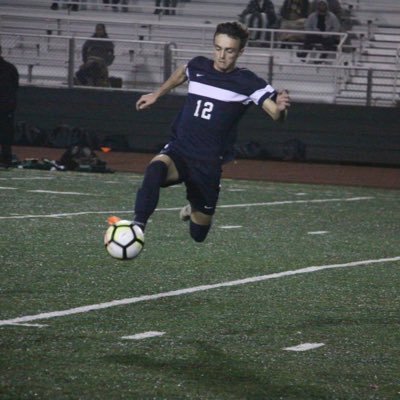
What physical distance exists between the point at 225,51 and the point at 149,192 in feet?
3.61

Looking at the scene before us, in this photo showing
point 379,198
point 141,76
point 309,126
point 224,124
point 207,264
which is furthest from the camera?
point 141,76

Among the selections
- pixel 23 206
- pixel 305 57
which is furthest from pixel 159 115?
pixel 23 206

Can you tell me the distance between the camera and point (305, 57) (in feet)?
79.3

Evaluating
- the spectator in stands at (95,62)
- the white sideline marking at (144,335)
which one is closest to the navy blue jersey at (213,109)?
the white sideline marking at (144,335)

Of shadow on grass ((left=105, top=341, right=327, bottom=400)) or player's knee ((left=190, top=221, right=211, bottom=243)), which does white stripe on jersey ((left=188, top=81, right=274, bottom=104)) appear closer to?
player's knee ((left=190, top=221, right=211, bottom=243))

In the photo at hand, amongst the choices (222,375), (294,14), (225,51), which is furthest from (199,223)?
(294,14)

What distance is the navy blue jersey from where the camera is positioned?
7.78m

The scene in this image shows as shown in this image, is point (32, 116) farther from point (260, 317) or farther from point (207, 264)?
point (260, 317)

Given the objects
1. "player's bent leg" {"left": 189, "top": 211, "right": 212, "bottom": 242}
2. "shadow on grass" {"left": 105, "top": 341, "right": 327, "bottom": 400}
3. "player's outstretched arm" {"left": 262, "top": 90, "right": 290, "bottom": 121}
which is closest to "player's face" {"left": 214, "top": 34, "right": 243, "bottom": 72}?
"player's outstretched arm" {"left": 262, "top": 90, "right": 290, "bottom": 121}

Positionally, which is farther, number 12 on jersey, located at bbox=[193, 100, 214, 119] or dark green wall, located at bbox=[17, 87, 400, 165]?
dark green wall, located at bbox=[17, 87, 400, 165]

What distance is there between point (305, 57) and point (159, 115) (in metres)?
3.48

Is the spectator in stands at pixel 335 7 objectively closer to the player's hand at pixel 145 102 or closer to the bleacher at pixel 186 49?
the bleacher at pixel 186 49

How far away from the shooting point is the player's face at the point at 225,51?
25.2 feet

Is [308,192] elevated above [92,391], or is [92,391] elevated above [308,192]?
[92,391]
